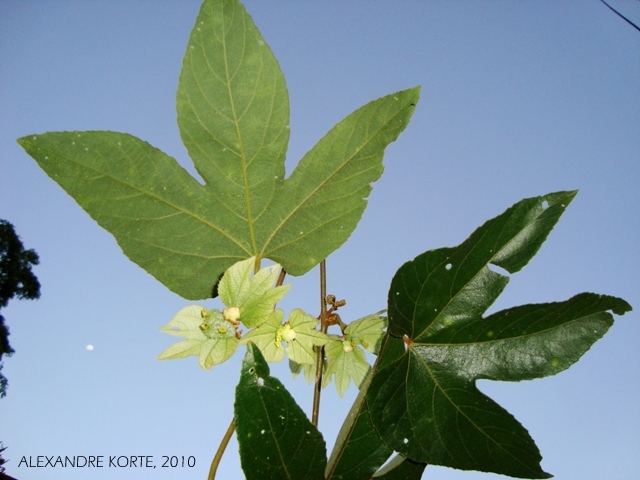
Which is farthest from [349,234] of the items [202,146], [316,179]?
[202,146]

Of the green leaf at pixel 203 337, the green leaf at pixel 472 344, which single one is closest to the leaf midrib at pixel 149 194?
the green leaf at pixel 203 337

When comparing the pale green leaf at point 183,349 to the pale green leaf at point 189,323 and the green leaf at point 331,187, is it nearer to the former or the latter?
the pale green leaf at point 189,323

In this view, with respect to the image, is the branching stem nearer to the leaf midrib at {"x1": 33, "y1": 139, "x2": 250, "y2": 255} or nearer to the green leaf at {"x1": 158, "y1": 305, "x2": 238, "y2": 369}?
the green leaf at {"x1": 158, "y1": 305, "x2": 238, "y2": 369}

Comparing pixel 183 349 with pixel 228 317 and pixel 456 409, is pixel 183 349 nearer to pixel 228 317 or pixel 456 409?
pixel 228 317

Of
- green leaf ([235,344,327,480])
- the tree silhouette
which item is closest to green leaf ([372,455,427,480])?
green leaf ([235,344,327,480])

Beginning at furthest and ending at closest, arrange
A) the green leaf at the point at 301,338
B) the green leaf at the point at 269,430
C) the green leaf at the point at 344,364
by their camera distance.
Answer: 1. the green leaf at the point at 344,364
2. the green leaf at the point at 301,338
3. the green leaf at the point at 269,430

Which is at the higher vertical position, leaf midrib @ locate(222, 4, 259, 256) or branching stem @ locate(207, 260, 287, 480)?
leaf midrib @ locate(222, 4, 259, 256)

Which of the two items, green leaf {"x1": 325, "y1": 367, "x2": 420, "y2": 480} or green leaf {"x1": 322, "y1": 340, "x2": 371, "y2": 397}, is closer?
green leaf {"x1": 325, "y1": 367, "x2": 420, "y2": 480}
